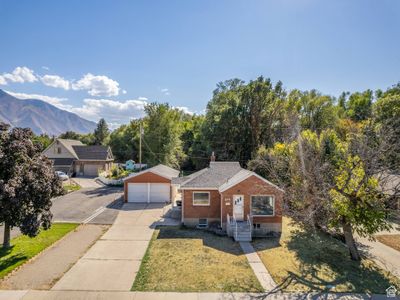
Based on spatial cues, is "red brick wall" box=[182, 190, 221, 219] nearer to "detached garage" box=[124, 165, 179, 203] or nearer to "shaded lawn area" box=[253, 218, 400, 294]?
"shaded lawn area" box=[253, 218, 400, 294]

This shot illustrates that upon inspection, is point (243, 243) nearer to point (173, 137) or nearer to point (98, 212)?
point (98, 212)

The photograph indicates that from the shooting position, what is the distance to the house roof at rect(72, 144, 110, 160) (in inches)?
1674

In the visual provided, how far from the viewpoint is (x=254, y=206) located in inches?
688

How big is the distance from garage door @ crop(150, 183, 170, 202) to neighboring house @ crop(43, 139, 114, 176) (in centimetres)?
2035

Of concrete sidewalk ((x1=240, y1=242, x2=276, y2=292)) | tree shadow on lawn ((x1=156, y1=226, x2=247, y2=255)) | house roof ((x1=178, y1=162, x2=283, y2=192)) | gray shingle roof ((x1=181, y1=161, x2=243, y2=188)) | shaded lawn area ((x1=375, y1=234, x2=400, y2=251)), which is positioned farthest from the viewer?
gray shingle roof ((x1=181, y1=161, x2=243, y2=188))

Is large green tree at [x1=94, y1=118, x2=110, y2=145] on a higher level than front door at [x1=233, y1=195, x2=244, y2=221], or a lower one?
higher

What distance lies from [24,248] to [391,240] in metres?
22.2

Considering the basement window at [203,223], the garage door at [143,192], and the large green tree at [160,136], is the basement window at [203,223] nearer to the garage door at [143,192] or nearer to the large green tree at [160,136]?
the garage door at [143,192]

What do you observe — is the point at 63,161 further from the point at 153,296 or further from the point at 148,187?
the point at 153,296

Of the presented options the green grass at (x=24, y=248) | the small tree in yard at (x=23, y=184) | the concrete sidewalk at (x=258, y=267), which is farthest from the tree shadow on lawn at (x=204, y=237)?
the small tree in yard at (x=23, y=184)

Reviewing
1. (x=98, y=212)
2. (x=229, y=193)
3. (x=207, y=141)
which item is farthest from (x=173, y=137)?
(x=229, y=193)

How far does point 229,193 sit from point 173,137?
22105 millimetres

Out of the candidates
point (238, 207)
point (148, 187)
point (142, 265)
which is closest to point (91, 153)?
point (148, 187)

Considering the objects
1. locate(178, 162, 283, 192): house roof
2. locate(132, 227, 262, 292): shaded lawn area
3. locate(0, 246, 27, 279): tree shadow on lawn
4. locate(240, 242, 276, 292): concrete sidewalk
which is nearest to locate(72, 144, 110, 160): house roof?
locate(178, 162, 283, 192): house roof
